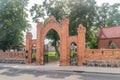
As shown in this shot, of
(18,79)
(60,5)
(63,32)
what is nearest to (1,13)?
(60,5)

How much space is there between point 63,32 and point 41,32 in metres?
3.26

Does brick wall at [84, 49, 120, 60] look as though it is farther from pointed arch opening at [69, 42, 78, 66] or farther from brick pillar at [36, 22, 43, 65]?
brick pillar at [36, 22, 43, 65]

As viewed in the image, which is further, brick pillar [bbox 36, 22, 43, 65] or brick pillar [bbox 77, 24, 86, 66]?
brick pillar [bbox 36, 22, 43, 65]

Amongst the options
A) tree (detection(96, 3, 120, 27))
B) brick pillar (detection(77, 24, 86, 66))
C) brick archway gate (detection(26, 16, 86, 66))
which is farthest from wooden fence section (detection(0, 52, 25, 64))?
tree (detection(96, 3, 120, 27))

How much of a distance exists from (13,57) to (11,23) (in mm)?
9026

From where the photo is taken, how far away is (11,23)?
3581 cm

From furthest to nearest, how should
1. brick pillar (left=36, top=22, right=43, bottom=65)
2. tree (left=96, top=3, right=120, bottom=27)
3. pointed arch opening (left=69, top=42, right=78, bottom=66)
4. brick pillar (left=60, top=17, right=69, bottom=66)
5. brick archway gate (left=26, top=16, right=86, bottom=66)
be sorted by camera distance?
tree (left=96, top=3, right=120, bottom=27), brick pillar (left=36, top=22, right=43, bottom=65), brick pillar (left=60, top=17, right=69, bottom=66), pointed arch opening (left=69, top=42, right=78, bottom=66), brick archway gate (left=26, top=16, right=86, bottom=66)

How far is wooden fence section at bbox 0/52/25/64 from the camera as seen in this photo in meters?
27.8

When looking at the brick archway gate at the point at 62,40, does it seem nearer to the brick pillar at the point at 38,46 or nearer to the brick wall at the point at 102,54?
the brick pillar at the point at 38,46

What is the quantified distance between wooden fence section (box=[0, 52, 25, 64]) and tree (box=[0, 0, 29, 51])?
234 inches

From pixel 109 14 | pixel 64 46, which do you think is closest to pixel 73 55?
pixel 64 46

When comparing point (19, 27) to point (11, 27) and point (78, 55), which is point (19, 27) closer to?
point (11, 27)

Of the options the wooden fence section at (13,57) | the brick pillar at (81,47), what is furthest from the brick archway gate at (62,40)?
the wooden fence section at (13,57)

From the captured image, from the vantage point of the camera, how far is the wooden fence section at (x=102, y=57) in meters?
21.7
